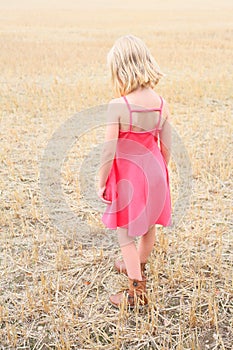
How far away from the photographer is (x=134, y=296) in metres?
2.67

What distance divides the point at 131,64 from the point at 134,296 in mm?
1264

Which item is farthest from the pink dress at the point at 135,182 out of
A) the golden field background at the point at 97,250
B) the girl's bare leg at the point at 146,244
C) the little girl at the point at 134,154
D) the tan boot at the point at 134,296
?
the golden field background at the point at 97,250

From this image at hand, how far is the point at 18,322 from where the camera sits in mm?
2645

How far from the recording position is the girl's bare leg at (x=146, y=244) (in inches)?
108

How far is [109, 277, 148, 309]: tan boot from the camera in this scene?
105 inches

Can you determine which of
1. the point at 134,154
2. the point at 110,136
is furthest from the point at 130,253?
the point at 110,136

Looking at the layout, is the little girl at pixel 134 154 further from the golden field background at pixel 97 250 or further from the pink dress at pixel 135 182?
the golden field background at pixel 97 250

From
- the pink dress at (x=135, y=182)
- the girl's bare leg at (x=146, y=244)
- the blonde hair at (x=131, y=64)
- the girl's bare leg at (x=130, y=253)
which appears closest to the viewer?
the blonde hair at (x=131, y=64)

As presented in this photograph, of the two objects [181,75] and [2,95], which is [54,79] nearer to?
[2,95]

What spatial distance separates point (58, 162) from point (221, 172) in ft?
5.68

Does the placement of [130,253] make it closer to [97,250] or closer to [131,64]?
[97,250]

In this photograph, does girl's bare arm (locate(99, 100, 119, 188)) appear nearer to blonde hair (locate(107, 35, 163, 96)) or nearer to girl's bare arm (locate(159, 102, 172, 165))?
blonde hair (locate(107, 35, 163, 96))

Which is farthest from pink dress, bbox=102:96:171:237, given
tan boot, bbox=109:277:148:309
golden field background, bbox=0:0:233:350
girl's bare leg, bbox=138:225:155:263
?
golden field background, bbox=0:0:233:350

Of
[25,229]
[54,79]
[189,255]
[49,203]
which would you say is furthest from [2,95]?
[189,255]
